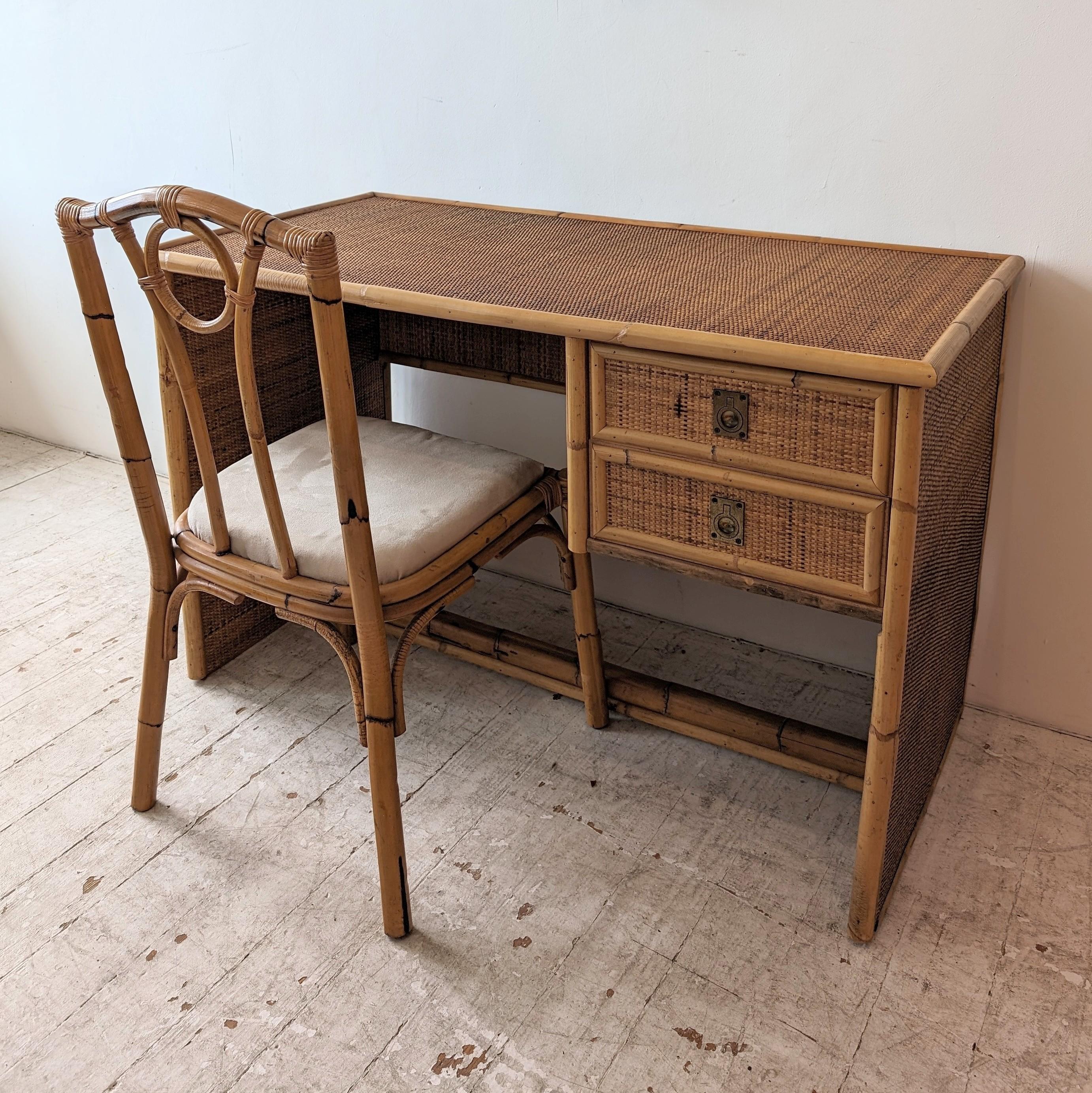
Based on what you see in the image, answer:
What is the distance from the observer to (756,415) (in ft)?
3.56

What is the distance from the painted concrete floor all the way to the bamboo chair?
12 centimetres

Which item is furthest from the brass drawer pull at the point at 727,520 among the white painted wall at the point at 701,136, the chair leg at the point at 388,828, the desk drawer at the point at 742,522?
the white painted wall at the point at 701,136

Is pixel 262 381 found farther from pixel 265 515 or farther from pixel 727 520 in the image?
pixel 727 520

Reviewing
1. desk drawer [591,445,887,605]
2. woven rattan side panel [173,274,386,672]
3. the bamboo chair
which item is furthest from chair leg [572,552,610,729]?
woven rattan side panel [173,274,386,672]

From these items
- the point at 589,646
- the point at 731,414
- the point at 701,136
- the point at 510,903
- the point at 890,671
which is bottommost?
the point at 510,903

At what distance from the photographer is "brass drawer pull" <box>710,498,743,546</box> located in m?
1.15

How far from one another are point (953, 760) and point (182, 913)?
1.08m

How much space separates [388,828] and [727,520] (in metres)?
0.53

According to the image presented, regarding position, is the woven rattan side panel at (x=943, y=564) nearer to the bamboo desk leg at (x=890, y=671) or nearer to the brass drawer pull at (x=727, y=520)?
the bamboo desk leg at (x=890, y=671)

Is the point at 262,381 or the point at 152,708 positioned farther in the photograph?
the point at 262,381

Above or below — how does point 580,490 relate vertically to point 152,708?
above

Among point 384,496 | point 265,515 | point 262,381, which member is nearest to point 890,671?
point 384,496

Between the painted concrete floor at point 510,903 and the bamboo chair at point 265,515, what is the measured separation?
0.12 meters

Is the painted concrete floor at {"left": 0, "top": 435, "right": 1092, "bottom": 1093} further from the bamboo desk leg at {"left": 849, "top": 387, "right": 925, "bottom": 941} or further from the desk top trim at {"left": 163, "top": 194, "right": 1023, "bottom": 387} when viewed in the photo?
the desk top trim at {"left": 163, "top": 194, "right": 1023, "bottom": 387}
